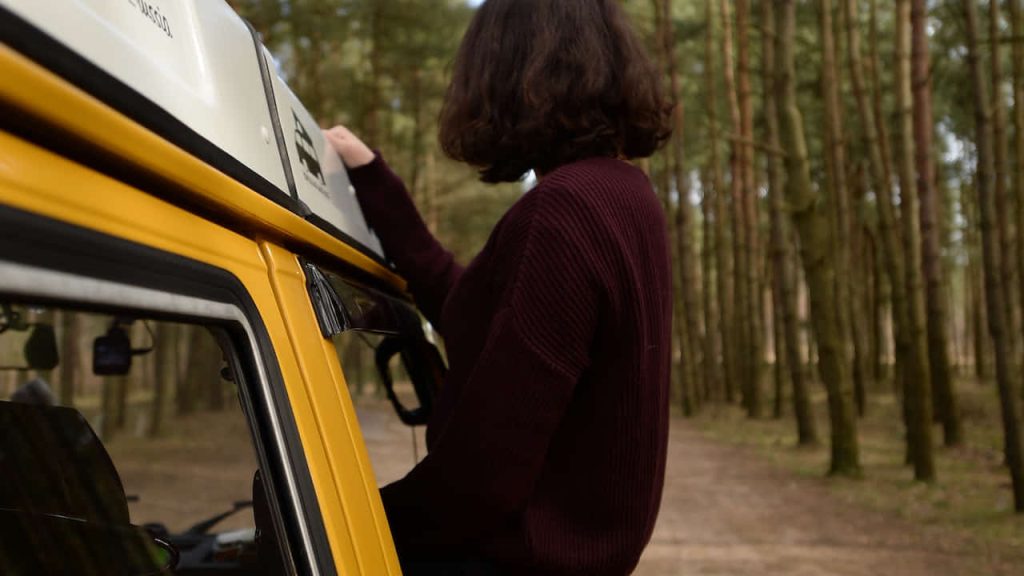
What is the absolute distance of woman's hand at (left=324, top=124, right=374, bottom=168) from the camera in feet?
7.59

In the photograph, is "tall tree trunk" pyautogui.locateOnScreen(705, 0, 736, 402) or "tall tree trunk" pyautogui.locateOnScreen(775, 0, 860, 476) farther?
"tall tree trunk" pyautogui.locateOnScreen(705, 0, 736, 402)

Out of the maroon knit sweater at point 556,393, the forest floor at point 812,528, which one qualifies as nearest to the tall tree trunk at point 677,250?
the forest floor at point 812,528

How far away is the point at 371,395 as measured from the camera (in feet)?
7.98

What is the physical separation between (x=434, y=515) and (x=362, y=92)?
1774cm

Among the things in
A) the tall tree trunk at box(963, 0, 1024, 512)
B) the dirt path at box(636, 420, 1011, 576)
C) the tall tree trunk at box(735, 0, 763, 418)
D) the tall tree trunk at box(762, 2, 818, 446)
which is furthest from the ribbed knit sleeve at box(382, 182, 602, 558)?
the tall tree trunk at box(735, 0, 763, 418)

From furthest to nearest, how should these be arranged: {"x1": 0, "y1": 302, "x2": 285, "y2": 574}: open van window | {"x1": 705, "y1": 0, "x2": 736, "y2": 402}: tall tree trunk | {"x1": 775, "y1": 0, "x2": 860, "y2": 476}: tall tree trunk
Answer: {"x1": 705, "y1": 0, "x2": 736, "y2": 402}: tall tree trunk < {"x1": 775, "y1": 0, "x2": 860, "y2": 476}: tall tree trunk < {"x1": 0, "y1": 302, "x2": 285, "y2": 574}: open van window

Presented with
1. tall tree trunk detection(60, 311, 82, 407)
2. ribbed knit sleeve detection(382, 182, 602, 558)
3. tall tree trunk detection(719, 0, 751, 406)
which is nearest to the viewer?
ribbed knit sleeve detection(382, 182, 602, 558)

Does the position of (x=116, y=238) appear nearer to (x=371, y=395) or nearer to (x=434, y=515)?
(x=434, y=515)

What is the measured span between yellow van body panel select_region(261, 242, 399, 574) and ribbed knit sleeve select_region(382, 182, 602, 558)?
143 mm

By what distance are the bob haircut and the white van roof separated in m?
0.33

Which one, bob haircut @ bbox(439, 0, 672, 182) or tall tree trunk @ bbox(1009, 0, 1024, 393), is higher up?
tall tree trunk @ bbox(1009, 0, 1024, 393)

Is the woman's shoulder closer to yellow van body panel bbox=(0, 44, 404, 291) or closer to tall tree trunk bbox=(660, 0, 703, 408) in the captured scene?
yellow van body panel bbox=(0, 44, 404, 291)

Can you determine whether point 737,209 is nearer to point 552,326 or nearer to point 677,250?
point 677,250

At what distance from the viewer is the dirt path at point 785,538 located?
7012 mm
